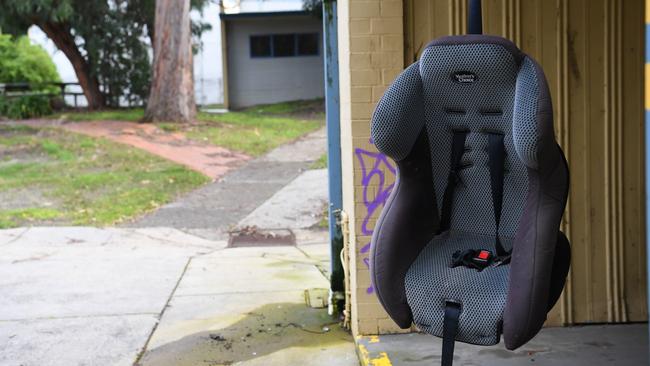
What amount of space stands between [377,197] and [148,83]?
25553 mm

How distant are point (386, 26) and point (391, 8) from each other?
12cm

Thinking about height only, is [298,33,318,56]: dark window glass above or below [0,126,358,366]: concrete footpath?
above

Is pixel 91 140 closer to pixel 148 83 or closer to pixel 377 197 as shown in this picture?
pixel 148 83

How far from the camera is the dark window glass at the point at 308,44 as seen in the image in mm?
32094

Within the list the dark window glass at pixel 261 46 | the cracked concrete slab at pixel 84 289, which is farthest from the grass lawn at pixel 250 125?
the cracked concrete slab at pixel 84 289

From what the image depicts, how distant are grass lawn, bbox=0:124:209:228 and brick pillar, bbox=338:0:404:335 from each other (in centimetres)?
713

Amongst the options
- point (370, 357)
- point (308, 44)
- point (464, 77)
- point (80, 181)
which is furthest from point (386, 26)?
point (308, 44)

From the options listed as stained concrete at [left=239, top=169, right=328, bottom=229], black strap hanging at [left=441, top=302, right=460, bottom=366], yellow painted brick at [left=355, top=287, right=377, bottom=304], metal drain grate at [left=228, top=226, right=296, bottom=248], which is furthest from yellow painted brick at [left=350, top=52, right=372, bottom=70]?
stained concrete at [left=239, top=169, right=328, bottom=229]

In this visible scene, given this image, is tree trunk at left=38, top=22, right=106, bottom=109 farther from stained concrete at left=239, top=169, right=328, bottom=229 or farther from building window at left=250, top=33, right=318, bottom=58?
stained concrete at left=239, top=169, right=328, bottom=229

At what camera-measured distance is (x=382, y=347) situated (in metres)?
5.37

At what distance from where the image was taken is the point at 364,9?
5.39 metres

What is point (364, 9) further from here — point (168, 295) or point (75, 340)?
point (168, 295)

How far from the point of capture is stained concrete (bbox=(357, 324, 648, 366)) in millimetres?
5043

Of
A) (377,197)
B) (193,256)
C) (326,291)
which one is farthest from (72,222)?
(377,197)
